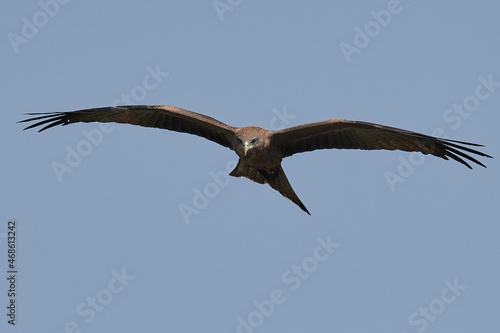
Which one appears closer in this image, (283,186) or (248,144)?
(248,144)

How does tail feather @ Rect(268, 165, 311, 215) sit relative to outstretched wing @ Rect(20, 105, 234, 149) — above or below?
below

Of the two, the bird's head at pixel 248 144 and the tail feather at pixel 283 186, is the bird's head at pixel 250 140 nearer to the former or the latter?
the bird's head at pixel 248 144

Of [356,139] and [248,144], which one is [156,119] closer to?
[248,144]

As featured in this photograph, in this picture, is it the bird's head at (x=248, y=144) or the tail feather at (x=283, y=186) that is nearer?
the bird's head at (x=248, y=144)

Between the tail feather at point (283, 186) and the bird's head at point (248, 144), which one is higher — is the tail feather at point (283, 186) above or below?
below

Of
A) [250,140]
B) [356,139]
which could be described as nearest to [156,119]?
[250,140]

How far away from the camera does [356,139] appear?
540 inches

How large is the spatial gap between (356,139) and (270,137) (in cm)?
140

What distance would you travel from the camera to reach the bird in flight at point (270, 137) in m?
13.2

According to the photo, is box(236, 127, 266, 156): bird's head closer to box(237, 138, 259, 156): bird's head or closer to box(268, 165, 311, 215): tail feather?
box(237, 138, 259, 156): bird's head

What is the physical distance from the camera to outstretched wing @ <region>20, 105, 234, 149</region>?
1393cm

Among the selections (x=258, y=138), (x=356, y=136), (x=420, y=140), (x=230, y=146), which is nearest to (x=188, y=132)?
(x=230, y=146)

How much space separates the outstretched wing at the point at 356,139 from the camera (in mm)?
13047

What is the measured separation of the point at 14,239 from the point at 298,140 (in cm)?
502
